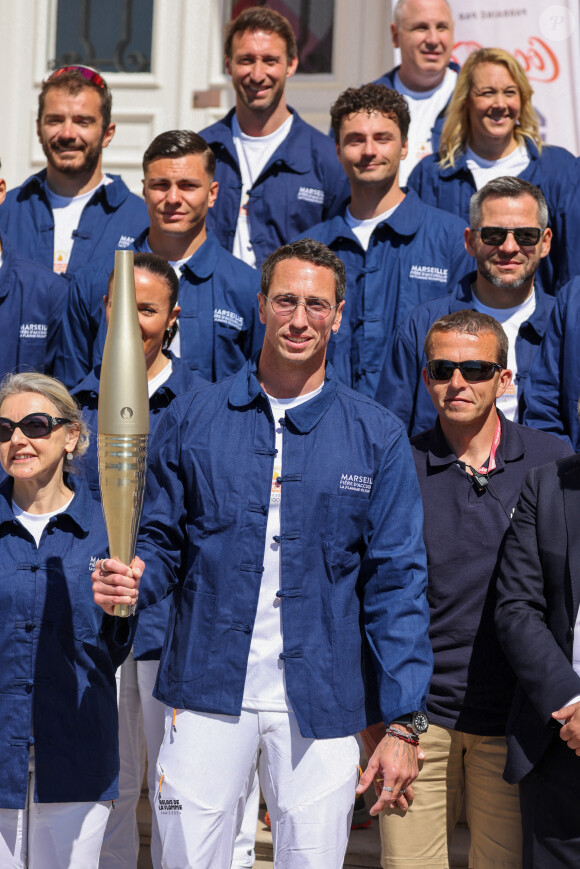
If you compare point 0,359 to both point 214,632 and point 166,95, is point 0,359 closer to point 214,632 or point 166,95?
point 214,632

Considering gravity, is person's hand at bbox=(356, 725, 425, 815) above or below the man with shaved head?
below

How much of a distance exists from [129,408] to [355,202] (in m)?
2.82

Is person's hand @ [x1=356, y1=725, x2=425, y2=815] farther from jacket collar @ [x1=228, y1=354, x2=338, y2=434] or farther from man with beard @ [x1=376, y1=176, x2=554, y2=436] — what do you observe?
man with beard @ [x1=376, y1=176, x2=554, y2=436]

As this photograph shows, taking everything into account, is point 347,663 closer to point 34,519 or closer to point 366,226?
point 34,519

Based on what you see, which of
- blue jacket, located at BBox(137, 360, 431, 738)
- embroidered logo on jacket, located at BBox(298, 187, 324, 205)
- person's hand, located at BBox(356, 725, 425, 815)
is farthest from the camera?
embroidered logo on jacket, located at BBox(298, 187, 324, 205)

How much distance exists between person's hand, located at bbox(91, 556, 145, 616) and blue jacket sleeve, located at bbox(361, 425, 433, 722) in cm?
72

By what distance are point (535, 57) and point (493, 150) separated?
144 centimetres

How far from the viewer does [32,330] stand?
5.24 m

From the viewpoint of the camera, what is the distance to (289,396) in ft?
11.8

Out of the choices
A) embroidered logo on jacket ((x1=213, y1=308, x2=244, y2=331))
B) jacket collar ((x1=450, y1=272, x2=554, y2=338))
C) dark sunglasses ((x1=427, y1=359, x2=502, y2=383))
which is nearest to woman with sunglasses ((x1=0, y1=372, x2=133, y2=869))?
dark sunglasses ((x1=427, y1=359, x2=502, y2=383))

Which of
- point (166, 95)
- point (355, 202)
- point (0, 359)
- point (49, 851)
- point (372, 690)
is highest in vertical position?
point (166, 95)

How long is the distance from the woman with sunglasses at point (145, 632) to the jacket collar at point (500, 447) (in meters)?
0.92

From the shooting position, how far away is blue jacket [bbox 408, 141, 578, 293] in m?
5.52

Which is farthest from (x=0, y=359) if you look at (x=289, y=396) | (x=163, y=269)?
(x=289, y=396)
